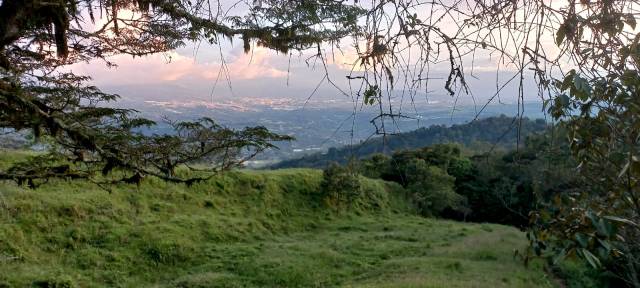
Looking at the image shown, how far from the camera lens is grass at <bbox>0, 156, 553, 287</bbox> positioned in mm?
13391

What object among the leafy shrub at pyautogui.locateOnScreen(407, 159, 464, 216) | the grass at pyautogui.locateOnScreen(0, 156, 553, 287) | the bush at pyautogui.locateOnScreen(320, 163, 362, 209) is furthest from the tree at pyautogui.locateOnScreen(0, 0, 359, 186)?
the leafy shrub at pyautogui.locateOnScreen(407, 159, 464, 216)

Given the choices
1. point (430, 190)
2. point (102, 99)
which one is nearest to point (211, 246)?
point (102, 99)

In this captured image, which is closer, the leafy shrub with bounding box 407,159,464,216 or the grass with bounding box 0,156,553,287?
the grass with bounding box 0,156,553,287

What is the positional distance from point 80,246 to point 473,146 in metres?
57.2

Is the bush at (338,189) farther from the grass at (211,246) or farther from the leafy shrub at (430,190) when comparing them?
the leafy shrub at (430,190)

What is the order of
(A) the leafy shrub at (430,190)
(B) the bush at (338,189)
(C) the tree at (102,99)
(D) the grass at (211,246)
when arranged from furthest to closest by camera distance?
1. (A) the leafy shrub at (430,190)
2. (B) the bush at (338,189)
3. (D) the grass at (211,246)
4. (C) the tree at (102,99)

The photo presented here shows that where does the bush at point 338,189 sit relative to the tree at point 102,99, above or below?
below

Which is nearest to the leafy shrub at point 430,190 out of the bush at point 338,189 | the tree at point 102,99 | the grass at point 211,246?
the bush at point 338,189

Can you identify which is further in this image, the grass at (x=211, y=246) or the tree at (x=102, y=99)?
the grass at (x=211, y=246)

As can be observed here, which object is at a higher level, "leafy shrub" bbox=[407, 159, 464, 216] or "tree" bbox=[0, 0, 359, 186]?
"tree" bbox=[0, 0, 359, 186]

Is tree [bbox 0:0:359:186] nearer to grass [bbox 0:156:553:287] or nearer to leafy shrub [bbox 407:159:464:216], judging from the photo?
grass [bbox 0:156:553:287]

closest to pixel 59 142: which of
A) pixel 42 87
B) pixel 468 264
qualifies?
pixel 42 87

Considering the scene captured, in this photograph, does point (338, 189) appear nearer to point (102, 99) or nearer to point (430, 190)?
point (430, 190)

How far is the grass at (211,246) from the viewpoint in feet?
43.9
